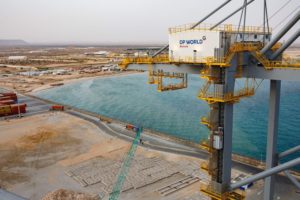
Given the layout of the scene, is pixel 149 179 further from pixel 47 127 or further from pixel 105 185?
pixel 47 127

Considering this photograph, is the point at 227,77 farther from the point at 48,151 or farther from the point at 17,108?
the point at 17,108

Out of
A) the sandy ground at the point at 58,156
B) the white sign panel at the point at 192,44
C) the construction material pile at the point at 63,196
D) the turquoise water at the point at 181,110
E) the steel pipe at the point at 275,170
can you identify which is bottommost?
the turquoise water at the point at 181,110

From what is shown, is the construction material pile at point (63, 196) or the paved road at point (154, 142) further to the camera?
the paved road at point (154, 142)

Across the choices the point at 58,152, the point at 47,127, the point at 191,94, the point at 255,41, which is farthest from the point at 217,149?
the point at 191,94

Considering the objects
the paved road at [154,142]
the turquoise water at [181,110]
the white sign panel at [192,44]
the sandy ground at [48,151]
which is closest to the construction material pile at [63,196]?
the sandy ground at [48,151]

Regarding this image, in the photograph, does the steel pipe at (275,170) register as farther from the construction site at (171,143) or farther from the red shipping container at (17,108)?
the red shipping container at (17,108)

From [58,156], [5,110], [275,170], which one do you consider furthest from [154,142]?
[5,110]
